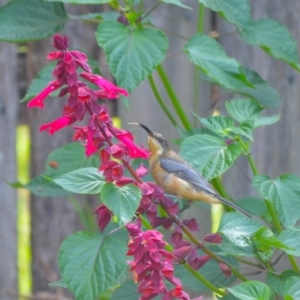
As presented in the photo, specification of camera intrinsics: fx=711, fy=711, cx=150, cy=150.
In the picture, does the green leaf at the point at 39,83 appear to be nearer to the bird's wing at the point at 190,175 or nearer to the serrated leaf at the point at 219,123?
the bird's wing at the point at 190,175

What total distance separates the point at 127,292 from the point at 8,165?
5.67ft

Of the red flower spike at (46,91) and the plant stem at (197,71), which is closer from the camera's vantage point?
the red flower spike at (46,91)

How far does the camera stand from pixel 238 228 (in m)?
1.48

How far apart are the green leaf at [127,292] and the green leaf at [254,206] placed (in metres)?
0.42

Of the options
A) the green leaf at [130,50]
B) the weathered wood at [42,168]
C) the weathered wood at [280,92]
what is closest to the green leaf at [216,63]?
the green leaf at [130,50]

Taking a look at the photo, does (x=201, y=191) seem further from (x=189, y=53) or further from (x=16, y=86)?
(x=16, y=86)

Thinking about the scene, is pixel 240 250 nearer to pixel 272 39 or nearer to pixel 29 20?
pixel 272 39

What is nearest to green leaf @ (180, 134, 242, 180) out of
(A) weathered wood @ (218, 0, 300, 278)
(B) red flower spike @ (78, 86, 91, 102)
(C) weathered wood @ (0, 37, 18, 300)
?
(B) red flower spike @ (78, 86, 91, 102)

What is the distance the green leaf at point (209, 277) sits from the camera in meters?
1.68

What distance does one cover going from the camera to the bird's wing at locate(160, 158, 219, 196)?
1857 mm

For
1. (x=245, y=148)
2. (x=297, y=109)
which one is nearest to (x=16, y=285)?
(x=297, y=109)

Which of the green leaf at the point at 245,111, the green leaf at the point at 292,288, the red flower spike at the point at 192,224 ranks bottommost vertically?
the green leaf at the point at 292,288

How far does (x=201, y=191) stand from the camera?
1.87m

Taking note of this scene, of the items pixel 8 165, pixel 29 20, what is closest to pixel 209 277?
pixel 29 20
